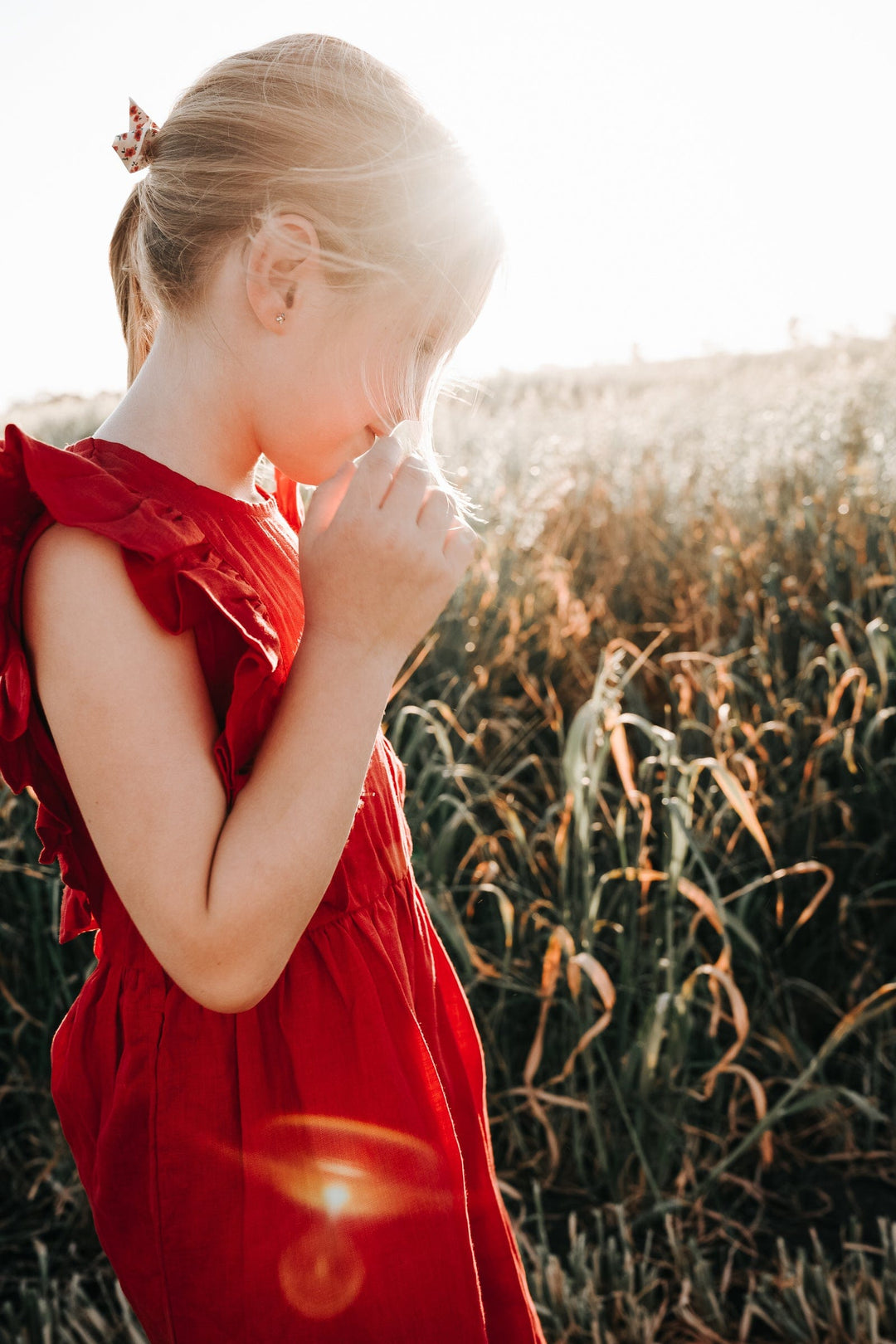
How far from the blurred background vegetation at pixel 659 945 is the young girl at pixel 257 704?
0.76 meters

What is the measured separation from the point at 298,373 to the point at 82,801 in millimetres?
380

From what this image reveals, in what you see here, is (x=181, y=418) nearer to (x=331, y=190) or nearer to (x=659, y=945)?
(x=331, y=190)

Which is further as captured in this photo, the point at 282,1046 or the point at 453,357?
the point at 453,357

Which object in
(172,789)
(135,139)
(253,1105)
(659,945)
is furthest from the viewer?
(659,945)

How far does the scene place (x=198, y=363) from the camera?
2.76 feet

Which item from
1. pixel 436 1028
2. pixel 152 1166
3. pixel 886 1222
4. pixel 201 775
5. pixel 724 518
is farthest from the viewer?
pixel 724 518

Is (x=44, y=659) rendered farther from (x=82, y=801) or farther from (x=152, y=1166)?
(x=152, y=1166)

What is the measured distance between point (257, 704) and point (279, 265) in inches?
14.2

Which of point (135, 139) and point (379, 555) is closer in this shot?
point (379, 555)

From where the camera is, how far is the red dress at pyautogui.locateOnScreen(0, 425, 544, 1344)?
2.64 feet

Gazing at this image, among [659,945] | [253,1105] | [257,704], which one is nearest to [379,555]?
[257,704]

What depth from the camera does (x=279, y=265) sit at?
0.83m

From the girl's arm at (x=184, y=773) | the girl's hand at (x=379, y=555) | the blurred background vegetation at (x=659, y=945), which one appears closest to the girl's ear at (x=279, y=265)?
the girl's hand at (x=379, y=555)

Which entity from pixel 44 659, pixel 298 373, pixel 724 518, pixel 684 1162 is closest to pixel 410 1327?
pixel 44 659
